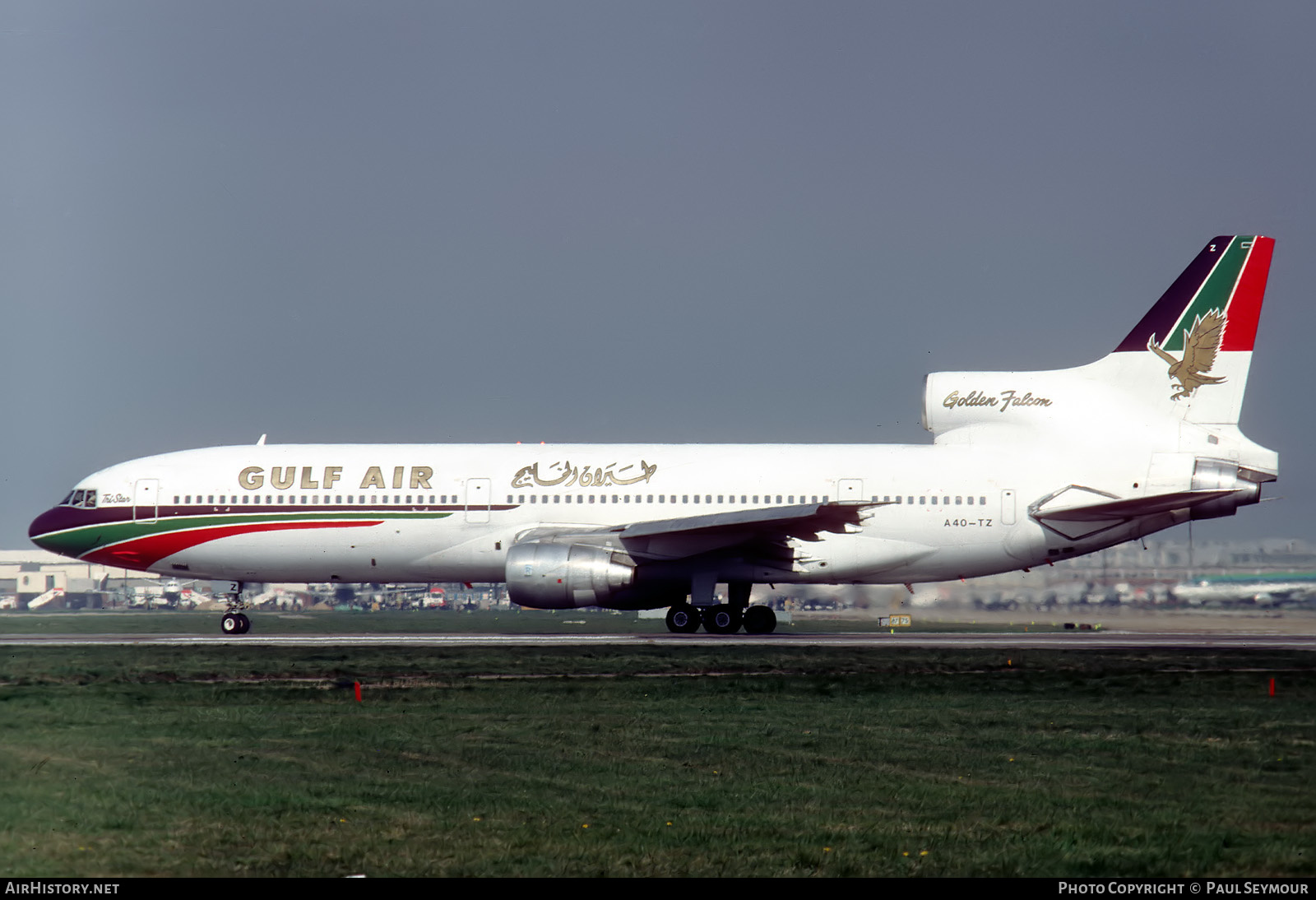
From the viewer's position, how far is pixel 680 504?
33344 mm

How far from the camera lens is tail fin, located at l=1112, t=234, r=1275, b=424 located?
33.3m

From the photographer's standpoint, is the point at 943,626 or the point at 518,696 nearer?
the point at 518,696

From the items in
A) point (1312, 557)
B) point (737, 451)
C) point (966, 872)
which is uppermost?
point (737, 451)

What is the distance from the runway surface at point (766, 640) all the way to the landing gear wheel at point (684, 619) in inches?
28.2

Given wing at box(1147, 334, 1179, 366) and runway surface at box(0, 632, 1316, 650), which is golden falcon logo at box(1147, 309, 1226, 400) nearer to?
wing at box(1147, 334, 1179, 366)

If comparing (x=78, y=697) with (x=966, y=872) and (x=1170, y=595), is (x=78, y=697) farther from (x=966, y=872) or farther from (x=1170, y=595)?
(x=1170, y=595)

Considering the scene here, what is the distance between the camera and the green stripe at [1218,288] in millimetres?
33500

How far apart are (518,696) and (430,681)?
2757 mm

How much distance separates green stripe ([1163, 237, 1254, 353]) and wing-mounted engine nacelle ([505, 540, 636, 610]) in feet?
48.0

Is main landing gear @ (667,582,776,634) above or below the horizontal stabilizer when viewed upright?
below

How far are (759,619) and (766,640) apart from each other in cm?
363

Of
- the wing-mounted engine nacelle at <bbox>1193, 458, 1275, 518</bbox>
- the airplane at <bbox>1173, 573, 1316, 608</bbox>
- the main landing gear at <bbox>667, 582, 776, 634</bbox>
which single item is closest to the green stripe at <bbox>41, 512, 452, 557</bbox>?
the main landing gear at <bbox>667, 582, 776, 634</bbox>
